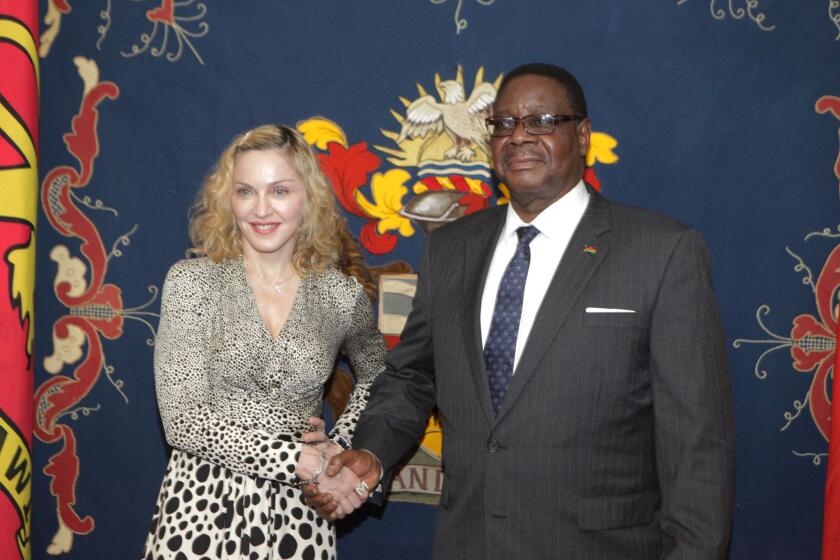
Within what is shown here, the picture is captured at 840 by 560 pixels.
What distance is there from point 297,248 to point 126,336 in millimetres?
866

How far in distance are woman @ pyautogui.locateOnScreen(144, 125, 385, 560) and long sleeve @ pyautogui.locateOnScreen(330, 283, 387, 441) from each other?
1 centimetres

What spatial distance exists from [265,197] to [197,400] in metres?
0.55

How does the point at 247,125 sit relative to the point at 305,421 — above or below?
above

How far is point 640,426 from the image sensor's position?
176 cm

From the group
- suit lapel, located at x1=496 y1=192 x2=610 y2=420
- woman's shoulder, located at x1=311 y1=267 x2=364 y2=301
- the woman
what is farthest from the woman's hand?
suit lapel, located at x1=496 y1=192 x2=610 y2=420

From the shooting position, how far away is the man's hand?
80.1 inches

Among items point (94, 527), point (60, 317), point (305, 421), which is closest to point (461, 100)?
point (305, 421)

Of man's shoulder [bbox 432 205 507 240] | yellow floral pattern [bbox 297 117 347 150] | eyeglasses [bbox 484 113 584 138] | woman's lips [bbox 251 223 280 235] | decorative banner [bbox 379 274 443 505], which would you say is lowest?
decorative banner [bbox 379 274 443 505]

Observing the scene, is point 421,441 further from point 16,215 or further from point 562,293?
point 16,215

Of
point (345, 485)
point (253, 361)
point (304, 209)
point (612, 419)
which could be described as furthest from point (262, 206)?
point (612, 419)

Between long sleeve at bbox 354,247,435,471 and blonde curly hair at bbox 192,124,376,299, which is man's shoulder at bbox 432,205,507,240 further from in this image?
blonde curly hair at bbox 192,124,376,299

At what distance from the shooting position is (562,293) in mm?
1765

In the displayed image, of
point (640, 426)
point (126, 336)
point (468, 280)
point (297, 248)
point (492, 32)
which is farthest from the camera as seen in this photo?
point (126, 336)

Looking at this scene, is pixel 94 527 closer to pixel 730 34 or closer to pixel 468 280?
pixel 468 280
